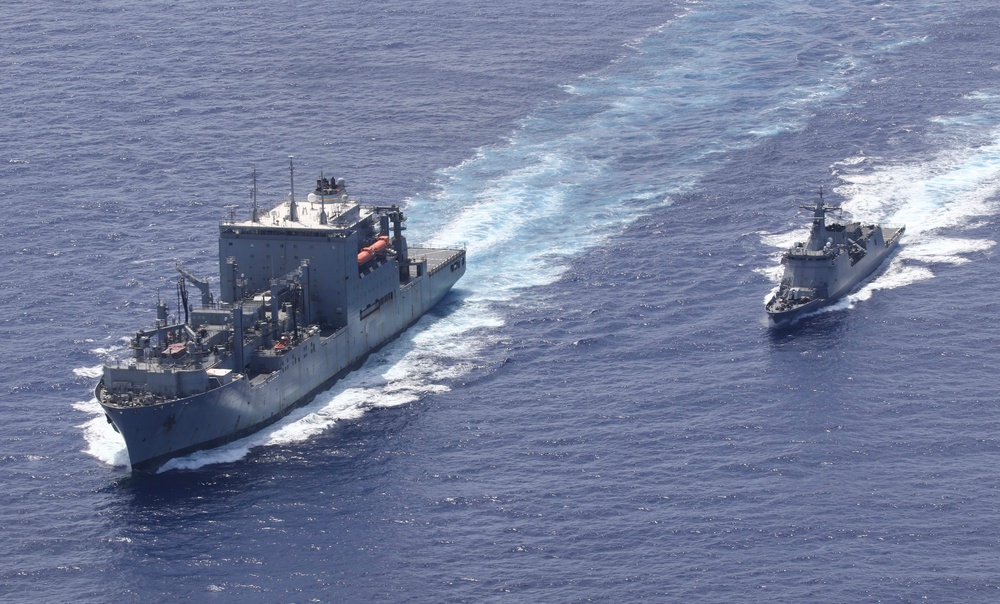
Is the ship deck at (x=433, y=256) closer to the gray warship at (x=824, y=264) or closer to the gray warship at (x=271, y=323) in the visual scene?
the gray warship at (x=271, y=323)

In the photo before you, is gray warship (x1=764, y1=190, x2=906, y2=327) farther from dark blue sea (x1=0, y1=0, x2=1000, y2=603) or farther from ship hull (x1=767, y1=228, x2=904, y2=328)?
dark blue sea (x1=0, y1=0, x2=1000, y2=603)

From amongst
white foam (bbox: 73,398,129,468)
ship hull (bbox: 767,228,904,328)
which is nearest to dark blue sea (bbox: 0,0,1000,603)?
white foam (bbox: 73,398,129,468)

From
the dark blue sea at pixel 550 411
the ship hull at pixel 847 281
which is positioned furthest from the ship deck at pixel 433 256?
the ship hull at pixel 847 281

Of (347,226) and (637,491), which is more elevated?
(347,226)

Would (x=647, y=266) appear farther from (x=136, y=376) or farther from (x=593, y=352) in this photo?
(x=136, y=376)

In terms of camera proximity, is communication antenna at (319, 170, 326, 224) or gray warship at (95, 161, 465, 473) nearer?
gray warship at (95, 161, 465, 473)

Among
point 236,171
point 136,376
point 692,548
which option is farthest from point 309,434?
point 236,171
